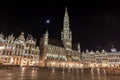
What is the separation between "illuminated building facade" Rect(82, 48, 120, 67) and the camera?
319 ft

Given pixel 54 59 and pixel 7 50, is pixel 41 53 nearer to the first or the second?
pixel 54 59

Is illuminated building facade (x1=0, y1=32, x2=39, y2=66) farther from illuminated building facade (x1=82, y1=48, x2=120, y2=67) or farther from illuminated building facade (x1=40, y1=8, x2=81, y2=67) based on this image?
illuminated building facade (x1=82, y1=48, x2=120, y2=67)

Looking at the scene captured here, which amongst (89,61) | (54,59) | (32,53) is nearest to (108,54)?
(89,61)

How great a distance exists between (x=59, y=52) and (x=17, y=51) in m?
35.8

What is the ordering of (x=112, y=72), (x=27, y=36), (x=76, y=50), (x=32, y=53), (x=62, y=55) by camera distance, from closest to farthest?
(x=112, y=72) → (x=32, y=53) → (x=27, y=36) → (x=62, y=55) → (x=76, y=50)

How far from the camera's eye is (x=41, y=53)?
3113 inches

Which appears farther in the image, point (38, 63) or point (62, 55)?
point (62, 55)

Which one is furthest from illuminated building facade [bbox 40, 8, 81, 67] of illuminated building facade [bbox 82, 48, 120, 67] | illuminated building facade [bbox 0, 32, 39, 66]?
illuminated building facade [bbox 82, 48, 120, 67]

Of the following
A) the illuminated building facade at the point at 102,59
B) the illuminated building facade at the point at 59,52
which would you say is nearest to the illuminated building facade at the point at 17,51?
the illuminated building facade at the point at 59,52

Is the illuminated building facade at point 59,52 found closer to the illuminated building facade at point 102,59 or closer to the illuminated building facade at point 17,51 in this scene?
the illuminated building facade at point 17,51

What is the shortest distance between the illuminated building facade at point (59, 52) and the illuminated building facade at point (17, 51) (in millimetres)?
7331

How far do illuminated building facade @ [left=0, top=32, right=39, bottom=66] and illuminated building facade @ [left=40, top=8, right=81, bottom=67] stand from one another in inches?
289

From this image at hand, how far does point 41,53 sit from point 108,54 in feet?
219

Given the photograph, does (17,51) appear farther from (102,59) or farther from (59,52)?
(102,59)
